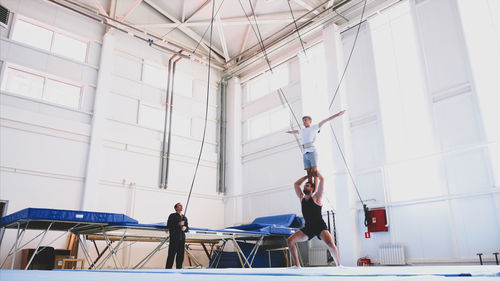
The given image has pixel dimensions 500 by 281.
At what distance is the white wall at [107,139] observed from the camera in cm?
821

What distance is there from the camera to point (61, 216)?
5.58 metres

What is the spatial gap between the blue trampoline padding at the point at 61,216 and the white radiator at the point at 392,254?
4.87 metres

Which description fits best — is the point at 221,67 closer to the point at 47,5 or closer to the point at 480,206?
the point at 47,5

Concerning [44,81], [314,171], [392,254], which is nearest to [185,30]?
[44,81]

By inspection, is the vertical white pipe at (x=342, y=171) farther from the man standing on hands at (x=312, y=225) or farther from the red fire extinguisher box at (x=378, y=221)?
the man standing on hands at (x=312, y=225)

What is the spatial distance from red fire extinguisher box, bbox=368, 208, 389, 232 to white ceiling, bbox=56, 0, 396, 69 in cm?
470

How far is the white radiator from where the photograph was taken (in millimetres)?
7004

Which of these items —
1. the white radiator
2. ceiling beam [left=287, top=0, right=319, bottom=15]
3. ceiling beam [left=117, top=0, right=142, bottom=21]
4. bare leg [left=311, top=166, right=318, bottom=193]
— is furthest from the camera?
ceiling beam [left=117, top=0, right=142, bottom=21]

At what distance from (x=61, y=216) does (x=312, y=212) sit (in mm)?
3838

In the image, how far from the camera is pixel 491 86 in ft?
21.5

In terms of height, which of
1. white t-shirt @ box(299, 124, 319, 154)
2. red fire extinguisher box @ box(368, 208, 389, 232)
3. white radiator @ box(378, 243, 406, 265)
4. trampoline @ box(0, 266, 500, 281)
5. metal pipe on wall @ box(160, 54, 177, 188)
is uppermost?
metal pipe on wall @ box(160, 54, 177, 188)

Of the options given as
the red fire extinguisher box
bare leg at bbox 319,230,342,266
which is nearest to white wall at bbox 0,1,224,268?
the red fire extinguisher box

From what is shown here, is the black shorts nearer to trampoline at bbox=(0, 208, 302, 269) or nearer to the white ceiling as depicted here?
trampoline at bbox=(0, 208, 302, 269)

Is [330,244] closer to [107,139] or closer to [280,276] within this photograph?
[280,276]
